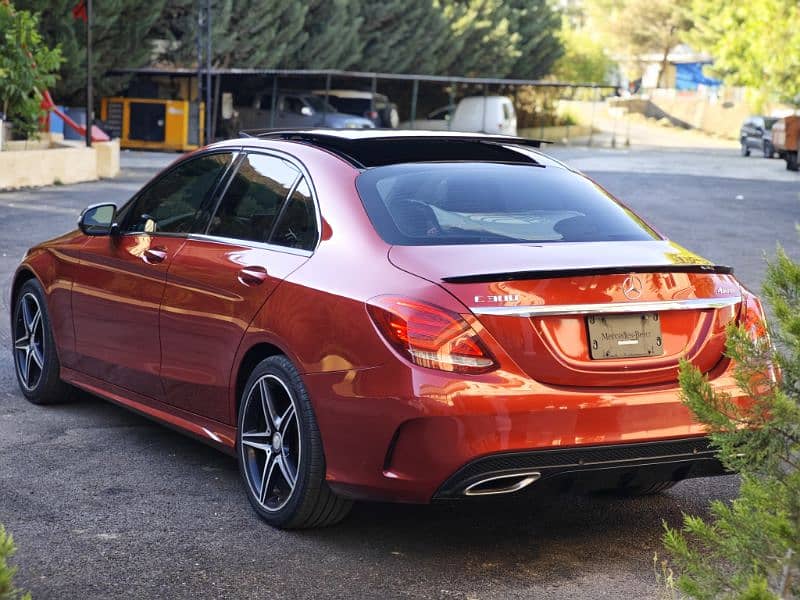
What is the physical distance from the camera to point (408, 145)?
5781 mm

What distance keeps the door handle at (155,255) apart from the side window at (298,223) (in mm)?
816

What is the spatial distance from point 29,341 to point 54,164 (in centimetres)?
1866

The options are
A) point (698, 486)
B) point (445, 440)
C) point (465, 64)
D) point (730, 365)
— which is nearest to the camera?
point (445, 440)

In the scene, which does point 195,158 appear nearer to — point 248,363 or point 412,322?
point 248,363

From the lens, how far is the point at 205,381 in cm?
574

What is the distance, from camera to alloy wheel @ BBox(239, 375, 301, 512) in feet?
17.0

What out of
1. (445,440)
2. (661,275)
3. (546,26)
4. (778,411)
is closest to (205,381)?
(445,440)

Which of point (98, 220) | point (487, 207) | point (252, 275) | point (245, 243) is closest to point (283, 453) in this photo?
point (252, 275)

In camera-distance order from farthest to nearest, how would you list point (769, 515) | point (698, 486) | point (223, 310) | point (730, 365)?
point (698, 486) → point (223, 310) → point (730, 365) → point (769, 515)

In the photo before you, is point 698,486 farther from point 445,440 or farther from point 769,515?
point 769,515

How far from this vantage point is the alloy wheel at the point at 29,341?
7383mm

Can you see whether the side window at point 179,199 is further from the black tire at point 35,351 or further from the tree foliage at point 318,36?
the tree foliage at point 318,36

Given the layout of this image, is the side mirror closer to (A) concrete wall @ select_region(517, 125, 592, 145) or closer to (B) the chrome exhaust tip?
(B) the chrome exhaust tip

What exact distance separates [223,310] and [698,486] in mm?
2145
